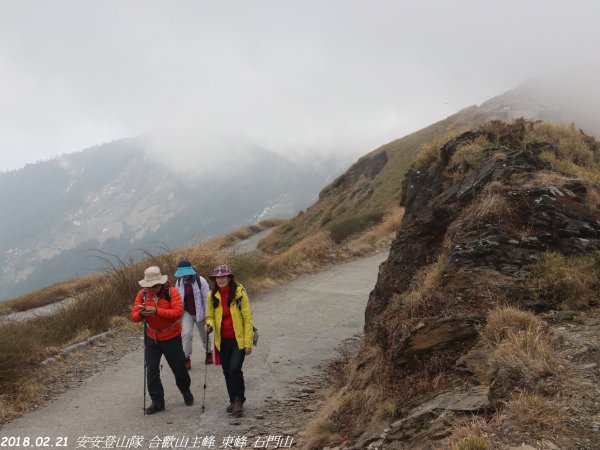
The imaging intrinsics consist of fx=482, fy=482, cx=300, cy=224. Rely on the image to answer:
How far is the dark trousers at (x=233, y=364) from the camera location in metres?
6.56

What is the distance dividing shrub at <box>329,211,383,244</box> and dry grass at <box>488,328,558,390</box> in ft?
63.2

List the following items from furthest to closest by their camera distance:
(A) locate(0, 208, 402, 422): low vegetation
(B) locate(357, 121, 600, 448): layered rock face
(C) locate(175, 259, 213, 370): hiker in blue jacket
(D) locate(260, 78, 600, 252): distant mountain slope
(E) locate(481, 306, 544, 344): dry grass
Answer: (D) locate(260, 78, 600, 252): distant mountain slope < (C) locate(175, 259, 213, 370): hiker in blue jacket < (A) locate(0, 208, 402, 422): low vegetation < (E) locate(481, 306, 544, 344): dry grass < (B) locate(357, 121, 600, 448): layered rock face

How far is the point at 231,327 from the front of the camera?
21.6ft

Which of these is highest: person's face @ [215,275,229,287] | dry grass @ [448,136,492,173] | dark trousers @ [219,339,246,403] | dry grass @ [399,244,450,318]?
dry grass @ [448,136,492,173]

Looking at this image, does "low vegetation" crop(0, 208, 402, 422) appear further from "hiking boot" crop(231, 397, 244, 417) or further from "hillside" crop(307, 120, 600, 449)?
"hillside" crop(307, 120, 600, 449)

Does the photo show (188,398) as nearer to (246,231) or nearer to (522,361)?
(522,361)

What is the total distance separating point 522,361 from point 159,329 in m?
4.77

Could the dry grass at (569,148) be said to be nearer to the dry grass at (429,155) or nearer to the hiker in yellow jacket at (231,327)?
the dry grass at (429,155)

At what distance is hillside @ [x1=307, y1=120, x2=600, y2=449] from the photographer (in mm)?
3588

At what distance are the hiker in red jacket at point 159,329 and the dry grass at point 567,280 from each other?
4735 mm

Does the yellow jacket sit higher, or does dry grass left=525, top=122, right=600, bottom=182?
dry grass left=525, top=122, right=600, bottom=182

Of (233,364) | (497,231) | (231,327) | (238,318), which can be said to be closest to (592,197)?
(497,231)

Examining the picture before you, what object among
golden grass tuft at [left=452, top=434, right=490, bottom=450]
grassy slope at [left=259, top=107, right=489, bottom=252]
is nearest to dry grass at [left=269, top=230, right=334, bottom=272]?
grassy slope at [left=259, top=107, right=489, bottom=252]

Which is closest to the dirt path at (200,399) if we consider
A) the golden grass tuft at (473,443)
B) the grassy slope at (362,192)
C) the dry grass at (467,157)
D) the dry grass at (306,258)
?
the golden grass tuft at (473,443)
